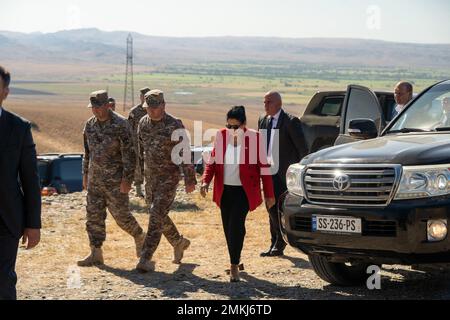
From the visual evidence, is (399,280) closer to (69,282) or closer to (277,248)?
(277,248)

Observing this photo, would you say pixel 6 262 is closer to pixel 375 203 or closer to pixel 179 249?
pixel 375 203

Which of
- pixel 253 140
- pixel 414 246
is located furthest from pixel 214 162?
pixel 414 246

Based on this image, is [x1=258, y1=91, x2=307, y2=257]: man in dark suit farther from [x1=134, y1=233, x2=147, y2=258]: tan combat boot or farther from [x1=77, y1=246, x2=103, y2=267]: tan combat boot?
[x1=77, y1=246, x2=103, y2=267]: tan combat boot

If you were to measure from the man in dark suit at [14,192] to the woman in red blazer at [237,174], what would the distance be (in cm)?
318

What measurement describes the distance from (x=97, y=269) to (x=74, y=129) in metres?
58.3

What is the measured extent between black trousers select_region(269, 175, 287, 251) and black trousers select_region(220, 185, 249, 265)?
1.10 m

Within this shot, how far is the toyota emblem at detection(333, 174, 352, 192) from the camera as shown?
7.25 metres

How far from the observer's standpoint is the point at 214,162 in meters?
8.95

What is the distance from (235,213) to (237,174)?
37 cm

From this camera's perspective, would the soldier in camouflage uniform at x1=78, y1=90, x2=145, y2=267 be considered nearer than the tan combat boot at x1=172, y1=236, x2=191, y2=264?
Yes

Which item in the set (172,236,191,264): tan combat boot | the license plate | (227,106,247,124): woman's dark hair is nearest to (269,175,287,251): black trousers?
(172,236,191,264): tan combat boot

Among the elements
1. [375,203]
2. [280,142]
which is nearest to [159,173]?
[280,142]

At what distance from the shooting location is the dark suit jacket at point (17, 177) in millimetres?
5770

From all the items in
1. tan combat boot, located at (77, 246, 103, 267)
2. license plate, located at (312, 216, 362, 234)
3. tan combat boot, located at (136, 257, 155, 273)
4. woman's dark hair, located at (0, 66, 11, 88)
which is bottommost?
tan combat boot, located at (77, 246, 103, 267)
